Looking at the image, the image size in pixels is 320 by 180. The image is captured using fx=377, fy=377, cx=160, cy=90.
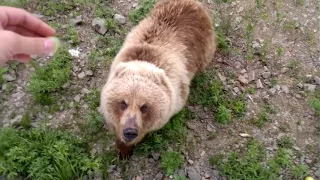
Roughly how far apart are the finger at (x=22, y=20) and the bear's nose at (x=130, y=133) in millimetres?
1172

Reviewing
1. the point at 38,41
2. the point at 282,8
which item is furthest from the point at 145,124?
the point at 282,8

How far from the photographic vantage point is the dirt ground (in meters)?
4.71

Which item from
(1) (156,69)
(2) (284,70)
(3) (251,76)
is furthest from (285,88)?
(1) (156,69)

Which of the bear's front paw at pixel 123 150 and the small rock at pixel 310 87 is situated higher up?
the small rock at pixel 310 87

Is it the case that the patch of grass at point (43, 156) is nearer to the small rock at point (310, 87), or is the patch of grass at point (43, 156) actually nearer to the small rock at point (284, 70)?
the small rock at point (284, 70)

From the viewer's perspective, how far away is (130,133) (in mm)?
3670

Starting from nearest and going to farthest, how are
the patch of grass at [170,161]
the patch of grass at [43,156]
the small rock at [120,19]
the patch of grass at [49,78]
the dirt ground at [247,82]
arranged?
the patch of grass at [43,156] < the patch of grass at [170,161] < the dirt ground at [247,82] < the patch of grass at [49,78] < the small rock at [120,19]

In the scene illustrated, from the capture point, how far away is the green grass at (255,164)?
4.40 m

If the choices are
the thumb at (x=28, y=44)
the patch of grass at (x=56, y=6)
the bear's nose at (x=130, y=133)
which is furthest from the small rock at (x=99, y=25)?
the thumb at (x=28, y=44)

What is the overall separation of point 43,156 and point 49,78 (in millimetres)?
1176

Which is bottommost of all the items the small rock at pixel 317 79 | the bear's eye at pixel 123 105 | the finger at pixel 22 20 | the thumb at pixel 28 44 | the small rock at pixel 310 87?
the small rock at pixel 310 87

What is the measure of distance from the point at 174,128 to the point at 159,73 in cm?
98

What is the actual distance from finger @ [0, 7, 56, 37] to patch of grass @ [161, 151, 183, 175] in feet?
6.71

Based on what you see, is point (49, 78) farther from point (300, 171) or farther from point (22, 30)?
point (300, 171)
